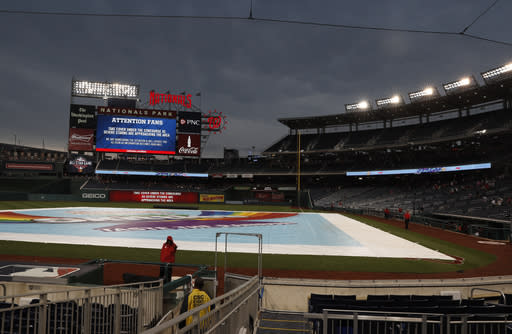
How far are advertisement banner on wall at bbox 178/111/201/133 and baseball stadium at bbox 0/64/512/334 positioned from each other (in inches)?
11.0

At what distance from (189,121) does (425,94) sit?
1646 inches

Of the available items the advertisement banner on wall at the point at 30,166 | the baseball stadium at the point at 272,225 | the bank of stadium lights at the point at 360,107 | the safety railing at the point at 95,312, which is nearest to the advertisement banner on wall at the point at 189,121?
the baseball stadium at the point at 272,225

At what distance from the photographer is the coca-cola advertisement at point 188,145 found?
57.0m

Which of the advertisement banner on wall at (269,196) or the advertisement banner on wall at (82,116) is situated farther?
the advertisement banner on wall at (269,196)

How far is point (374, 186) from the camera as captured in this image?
2254 inches

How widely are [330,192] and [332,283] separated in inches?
2130

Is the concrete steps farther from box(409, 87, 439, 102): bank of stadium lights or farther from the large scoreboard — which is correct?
the large scoreboard

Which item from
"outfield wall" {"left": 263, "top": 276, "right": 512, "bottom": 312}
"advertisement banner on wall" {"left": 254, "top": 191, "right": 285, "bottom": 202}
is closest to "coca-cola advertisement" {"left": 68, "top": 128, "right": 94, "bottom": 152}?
"advertisement banner on wall" {"left": 254, "top": 191, "right": 285, "bottom": 202}

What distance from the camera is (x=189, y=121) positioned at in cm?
5766

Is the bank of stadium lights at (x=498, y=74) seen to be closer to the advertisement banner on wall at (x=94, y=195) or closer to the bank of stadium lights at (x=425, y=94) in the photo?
the bank of stadium lights at (x=425, y=94)

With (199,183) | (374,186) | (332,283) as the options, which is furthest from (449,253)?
(199,183)

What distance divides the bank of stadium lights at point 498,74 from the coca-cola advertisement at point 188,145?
4616 cm

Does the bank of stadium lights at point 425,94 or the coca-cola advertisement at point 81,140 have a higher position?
the bank of stadium lights at point 425,94

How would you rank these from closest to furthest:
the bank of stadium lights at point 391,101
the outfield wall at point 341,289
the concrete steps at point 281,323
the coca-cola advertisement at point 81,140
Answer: the concrete steps at point 281,323 → the outfield wall at point 341,289 → the bank of stadium lights at point 391,101 → the coca-cola advertisement at point 81,140
